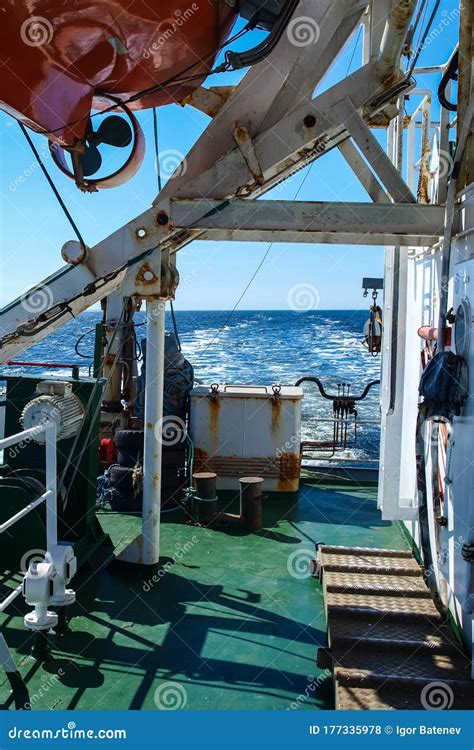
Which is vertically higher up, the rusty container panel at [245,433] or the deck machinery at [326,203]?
the deck machinery at [326,203]

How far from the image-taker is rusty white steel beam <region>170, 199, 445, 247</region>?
3.90 metres

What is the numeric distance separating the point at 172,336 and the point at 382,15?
414cm

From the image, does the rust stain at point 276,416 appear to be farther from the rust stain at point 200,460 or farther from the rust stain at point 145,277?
the rust stain at point 145,277

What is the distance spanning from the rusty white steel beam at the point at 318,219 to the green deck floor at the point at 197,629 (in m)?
2.58

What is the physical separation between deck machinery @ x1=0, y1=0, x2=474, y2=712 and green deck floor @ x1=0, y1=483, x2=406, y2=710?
1.00 meters

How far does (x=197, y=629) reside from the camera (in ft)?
13.2

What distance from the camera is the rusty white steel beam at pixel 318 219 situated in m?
3.90

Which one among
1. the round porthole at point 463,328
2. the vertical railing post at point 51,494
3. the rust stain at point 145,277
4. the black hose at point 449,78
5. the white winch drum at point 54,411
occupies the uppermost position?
the black hose at point 449,78

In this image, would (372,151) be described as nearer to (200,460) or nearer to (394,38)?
(394,38)

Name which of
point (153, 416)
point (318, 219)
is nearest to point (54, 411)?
point (153, 416)

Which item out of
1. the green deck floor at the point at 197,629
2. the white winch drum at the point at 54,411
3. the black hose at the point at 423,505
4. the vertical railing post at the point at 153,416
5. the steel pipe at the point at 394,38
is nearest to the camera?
the green deck floor at the point at 197,629

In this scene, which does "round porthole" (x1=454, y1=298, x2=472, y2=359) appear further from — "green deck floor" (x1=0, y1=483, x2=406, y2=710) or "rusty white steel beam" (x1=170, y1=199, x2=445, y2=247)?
"green deck floor" (x1=0, y1=483, x2=406, y2=710)

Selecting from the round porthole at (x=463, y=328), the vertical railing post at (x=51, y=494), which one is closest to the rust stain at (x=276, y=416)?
the round porthole at (x=463, y=328)

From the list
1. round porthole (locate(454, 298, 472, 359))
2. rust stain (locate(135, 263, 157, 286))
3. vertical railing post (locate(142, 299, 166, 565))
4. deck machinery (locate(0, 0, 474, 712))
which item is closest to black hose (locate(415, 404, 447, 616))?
deck machinery (locate(0, 0, 474, 712))
